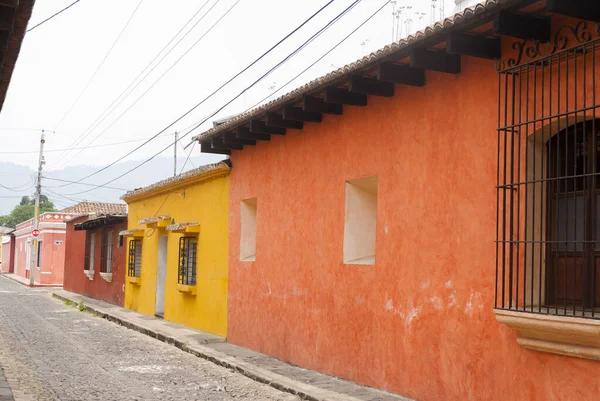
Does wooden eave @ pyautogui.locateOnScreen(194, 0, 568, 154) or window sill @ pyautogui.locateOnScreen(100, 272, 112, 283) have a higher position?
wooden eave @ pyautogui.locateOnScreen(194, 0, 568, 154)

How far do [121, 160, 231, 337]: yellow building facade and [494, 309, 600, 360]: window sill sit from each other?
8.16 metres

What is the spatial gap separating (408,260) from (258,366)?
348 cm

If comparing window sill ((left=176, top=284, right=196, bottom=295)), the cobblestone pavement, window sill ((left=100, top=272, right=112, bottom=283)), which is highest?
window sill ((left=176, top=284, right=196, bottom=295))

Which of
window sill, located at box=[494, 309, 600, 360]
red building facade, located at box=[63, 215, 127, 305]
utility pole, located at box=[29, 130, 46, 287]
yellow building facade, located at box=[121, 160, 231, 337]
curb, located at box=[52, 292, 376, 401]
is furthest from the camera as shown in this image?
utility pole, located at box=[29, 130, 46, 287]

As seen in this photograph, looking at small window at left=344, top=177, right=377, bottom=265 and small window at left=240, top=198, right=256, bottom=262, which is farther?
small window at left=240, top=198, right=256, bottom=262

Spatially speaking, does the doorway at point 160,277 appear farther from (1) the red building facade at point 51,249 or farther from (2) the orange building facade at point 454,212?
(1) the red building facade at point 51,249

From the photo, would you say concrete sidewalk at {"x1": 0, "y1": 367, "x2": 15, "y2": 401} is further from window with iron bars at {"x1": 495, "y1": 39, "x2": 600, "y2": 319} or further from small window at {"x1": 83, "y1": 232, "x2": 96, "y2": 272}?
small window at {"x1": 83, "y1": 232, "x2": 96, "y2": 272}

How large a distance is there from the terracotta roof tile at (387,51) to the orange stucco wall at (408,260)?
0.66m

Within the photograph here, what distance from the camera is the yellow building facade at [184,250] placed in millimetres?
13953

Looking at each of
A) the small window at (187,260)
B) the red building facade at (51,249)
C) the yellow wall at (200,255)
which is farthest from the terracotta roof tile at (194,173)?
the red building facade at (51,249)

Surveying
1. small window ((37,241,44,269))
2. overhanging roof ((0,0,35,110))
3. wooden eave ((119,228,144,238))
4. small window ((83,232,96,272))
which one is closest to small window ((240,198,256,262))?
overhanging roof ((0,0,35,110))

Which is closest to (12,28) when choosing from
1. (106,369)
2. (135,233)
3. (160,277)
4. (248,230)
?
(106,369)

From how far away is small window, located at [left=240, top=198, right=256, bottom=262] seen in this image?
1291 centimetres

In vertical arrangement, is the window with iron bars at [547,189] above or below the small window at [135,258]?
above
